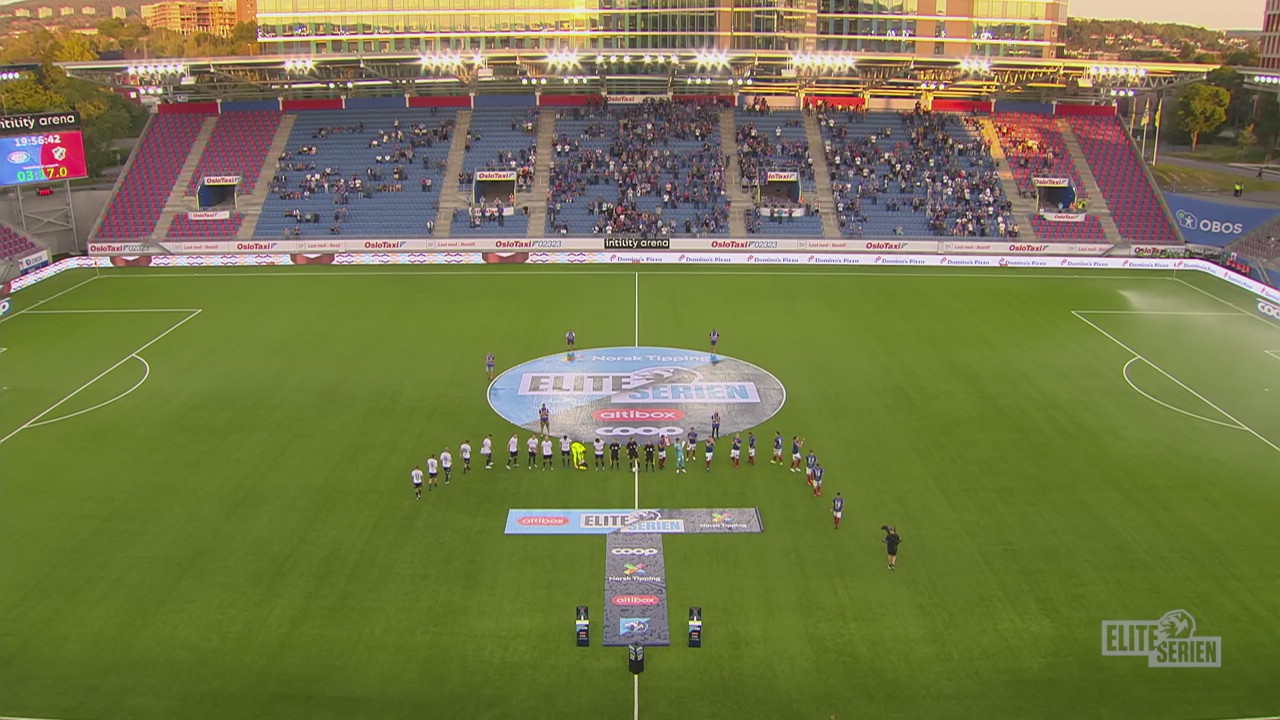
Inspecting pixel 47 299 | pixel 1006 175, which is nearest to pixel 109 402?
pixel 47 299

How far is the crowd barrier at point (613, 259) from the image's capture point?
192 ft

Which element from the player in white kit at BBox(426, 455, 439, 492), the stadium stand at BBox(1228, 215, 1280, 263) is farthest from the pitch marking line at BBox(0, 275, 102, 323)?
the stadium stand at BBox(1228, 215, 1280, 263)

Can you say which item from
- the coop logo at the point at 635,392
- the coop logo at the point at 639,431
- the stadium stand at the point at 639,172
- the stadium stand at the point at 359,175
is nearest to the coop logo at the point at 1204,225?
the stadium stand at the point at 639,172

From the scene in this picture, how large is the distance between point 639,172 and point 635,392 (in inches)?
1361

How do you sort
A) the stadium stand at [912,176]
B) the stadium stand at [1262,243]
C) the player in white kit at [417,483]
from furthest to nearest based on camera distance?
the stadium stand at [912,176] < the stadium stand at [1262,243] < the player in white kit at [417,483]

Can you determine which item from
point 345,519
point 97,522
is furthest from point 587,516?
point 97,522

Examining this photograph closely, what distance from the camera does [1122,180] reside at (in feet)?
221

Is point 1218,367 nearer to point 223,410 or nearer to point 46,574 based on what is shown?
point 223,410

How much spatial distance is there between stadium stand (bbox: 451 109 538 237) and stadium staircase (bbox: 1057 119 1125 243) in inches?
1484

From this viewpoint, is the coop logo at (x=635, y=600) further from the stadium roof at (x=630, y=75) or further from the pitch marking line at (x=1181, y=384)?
the stadium roof at (x=630, y=75)

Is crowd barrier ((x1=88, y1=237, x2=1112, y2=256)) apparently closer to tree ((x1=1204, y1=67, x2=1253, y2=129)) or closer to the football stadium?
the football stadium

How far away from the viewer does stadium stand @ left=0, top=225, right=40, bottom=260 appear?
56.0m

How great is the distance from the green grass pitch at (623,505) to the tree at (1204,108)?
184ft

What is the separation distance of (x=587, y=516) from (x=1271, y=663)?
15.7 m
